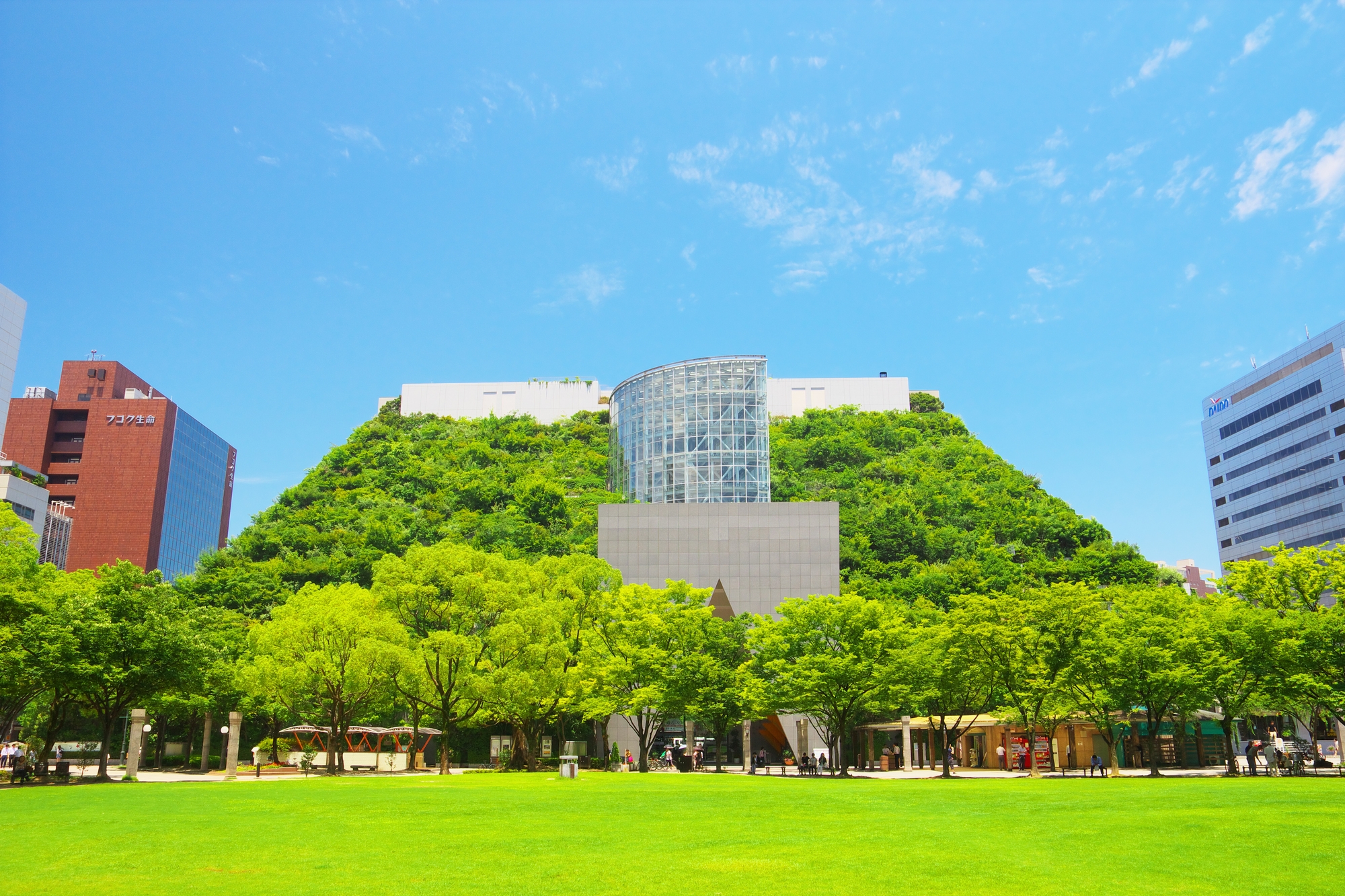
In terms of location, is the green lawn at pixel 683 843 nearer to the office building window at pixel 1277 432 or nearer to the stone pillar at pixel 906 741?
the stone pillar at pixel 906 741

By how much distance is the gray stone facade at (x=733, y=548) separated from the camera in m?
66.4

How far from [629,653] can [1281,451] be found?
85902mm

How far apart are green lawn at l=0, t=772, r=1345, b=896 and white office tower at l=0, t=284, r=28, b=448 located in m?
66.9

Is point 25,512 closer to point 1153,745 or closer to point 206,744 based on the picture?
point 206,744

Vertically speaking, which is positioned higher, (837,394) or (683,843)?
(837,394)

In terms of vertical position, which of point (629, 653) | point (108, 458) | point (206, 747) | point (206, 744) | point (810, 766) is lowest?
point (810, 766)

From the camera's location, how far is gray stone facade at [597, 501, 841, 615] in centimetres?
6644

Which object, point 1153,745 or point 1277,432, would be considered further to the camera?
point 1277,432

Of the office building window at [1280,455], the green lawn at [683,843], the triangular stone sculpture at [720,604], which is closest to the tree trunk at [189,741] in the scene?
the green lawn at [683,843]

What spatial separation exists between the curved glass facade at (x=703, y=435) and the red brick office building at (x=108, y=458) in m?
63.1

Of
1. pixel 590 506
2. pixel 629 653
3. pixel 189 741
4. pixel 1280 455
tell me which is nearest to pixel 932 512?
pixel 590 506

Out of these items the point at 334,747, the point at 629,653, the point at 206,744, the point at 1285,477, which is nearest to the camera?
the point at 334,747

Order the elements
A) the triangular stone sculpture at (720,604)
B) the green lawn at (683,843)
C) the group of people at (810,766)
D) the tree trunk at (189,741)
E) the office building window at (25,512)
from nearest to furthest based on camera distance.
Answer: the green lawn at (683,843) → the group of people at (810,766) → the tree trunk at (189,741) → the triangular stone sculpture at (720,604) → the office building window at (25,512)

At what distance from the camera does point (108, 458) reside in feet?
368
